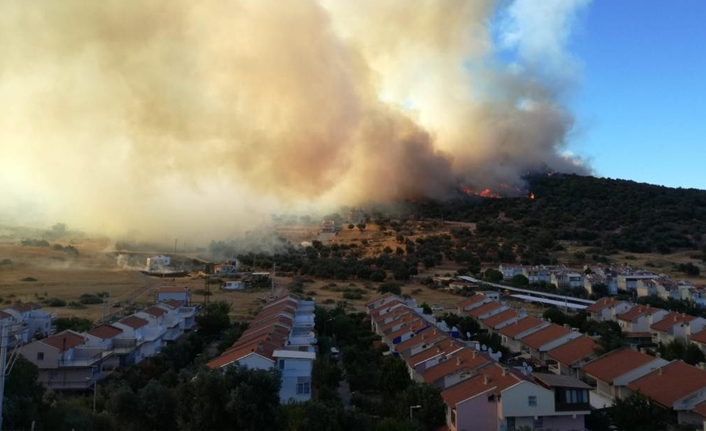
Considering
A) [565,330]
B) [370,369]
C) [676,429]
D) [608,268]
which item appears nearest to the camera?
[676,429]

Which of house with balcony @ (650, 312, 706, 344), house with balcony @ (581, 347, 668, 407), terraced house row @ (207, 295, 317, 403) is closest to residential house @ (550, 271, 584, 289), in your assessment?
house with balcony @ (650, 312, 706, 344)

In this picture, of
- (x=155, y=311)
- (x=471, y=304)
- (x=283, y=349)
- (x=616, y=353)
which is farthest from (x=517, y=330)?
(x=155, y=311)

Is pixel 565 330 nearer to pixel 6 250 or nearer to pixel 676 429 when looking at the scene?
pixel 676 429

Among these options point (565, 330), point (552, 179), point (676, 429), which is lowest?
point (676, 429)

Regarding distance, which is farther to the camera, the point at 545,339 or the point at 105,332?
the point at 545,339

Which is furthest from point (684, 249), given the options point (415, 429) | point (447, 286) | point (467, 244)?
point (415, 429)

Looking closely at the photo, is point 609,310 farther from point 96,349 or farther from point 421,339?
point 96,349

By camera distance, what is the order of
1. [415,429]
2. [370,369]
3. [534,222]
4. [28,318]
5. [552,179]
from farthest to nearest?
[552,179] → [534,222] → [28,318] → [370,369] → [415,429]
